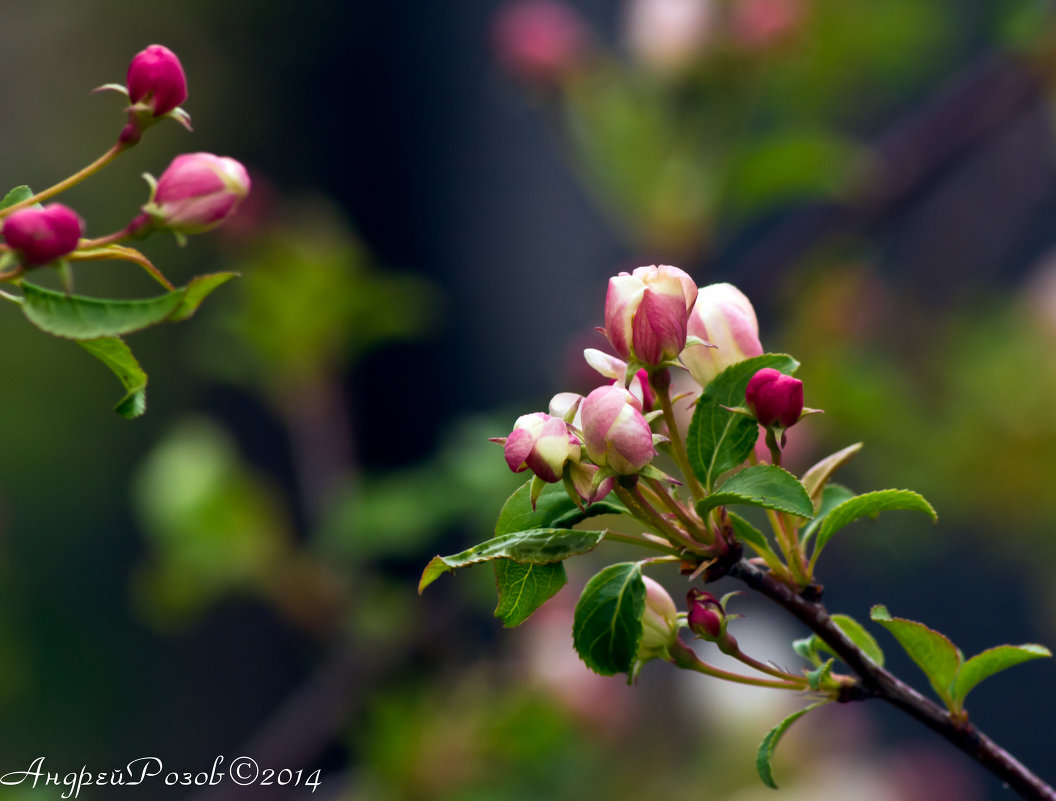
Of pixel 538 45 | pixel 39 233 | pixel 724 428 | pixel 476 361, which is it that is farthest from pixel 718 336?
pixel 476 361

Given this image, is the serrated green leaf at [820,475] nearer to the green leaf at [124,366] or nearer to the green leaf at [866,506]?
the green leaf at [866,506]

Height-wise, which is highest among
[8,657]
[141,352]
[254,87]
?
[254,87]

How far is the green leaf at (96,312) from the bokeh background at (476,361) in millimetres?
186

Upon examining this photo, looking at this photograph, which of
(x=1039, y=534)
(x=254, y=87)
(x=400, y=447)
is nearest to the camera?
(x=1039, y=534)

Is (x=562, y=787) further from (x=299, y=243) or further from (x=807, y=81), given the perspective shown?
(x=807, y=81)

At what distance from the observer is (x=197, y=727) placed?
131 centimetres

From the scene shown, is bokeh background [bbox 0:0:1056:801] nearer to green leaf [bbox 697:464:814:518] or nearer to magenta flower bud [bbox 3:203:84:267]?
green leaf [bbox 697:464:814:518]

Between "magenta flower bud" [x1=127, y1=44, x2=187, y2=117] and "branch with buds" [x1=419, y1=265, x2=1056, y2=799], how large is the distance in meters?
0.09

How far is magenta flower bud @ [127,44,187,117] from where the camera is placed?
0.65 feet

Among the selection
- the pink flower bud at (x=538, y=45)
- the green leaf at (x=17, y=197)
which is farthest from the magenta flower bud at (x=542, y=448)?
the pink flower bud at (x=538, y=45)

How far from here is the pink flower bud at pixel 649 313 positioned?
0.61 ft

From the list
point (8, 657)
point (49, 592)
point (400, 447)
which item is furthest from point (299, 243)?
point (49, 592)

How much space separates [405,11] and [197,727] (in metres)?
0.98

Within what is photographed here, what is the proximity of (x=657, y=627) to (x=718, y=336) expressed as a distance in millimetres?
60
